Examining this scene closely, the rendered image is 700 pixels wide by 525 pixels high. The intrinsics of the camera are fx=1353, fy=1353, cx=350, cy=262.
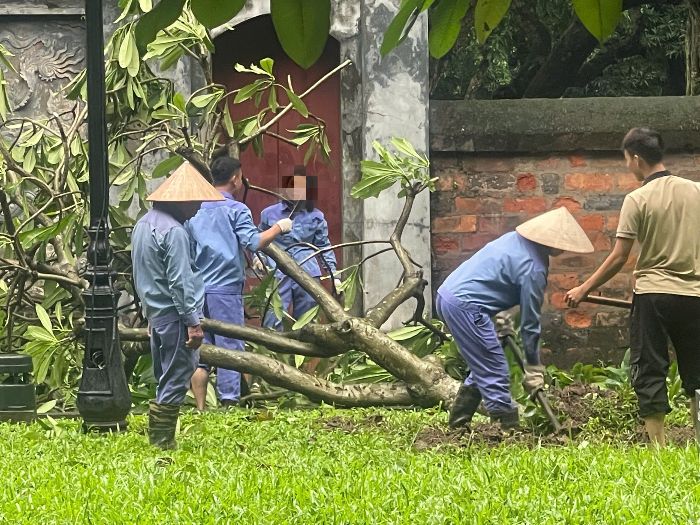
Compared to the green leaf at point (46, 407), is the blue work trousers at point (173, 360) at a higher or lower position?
higher

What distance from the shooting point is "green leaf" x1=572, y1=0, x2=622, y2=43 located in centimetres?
232

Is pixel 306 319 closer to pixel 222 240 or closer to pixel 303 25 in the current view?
pixel 222 240

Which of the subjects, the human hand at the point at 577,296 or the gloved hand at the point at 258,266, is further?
the gloved hand at the point at 258,266

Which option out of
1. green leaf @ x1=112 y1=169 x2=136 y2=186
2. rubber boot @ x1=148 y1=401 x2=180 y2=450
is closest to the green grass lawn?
rubber boot @ x1=148 y1=401 x2=180 y2=450

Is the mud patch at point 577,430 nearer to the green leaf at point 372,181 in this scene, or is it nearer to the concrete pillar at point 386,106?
the green leaf at point 372,181

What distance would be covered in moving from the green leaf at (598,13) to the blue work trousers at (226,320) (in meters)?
7.47

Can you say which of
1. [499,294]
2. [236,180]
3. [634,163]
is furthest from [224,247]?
[634,163]

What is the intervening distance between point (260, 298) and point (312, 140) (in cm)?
130

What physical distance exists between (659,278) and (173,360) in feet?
8.89

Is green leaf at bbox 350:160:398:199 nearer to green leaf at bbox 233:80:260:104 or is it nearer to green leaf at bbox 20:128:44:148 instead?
green leaf at bbox 233:80:260:104

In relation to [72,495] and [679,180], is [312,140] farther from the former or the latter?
[72,495]

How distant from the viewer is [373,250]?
36.7 feet

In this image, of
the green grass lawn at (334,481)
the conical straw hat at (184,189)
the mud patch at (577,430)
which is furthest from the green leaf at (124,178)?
the mud patch at (577,430)

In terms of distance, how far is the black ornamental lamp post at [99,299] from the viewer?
8180 mm
